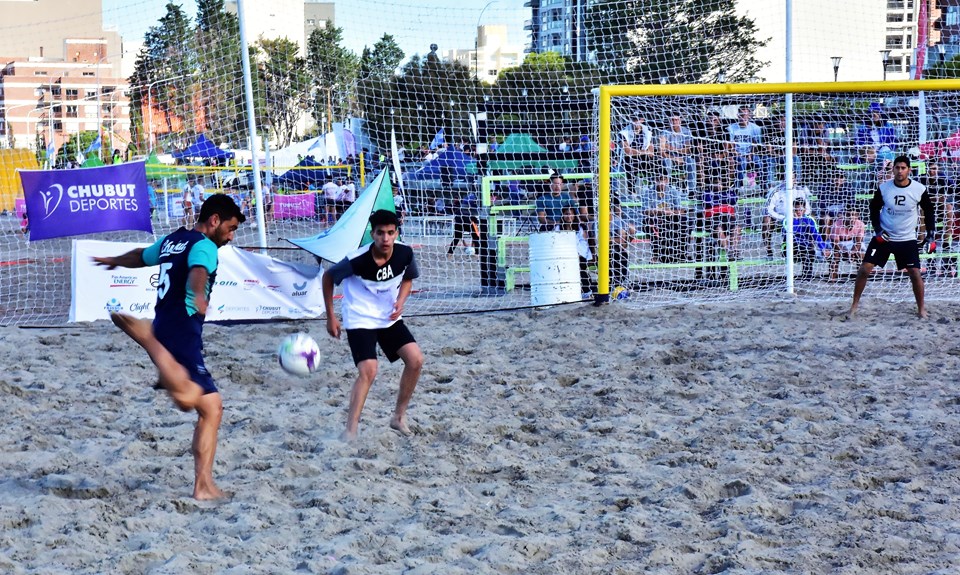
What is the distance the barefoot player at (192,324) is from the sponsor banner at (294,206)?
10.9 m

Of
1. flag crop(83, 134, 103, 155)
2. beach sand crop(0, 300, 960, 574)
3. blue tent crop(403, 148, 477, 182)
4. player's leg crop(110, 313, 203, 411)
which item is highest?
flag crop(83, 134, 103, 155)

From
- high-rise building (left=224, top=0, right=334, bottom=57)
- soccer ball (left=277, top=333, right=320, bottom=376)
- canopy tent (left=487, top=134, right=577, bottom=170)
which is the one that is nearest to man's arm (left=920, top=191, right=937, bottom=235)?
canopy tent (left=487, top=134, right=577, bottom=170)

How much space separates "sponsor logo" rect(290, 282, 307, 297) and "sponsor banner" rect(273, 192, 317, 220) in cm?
522

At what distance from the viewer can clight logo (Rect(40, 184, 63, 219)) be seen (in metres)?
10.3

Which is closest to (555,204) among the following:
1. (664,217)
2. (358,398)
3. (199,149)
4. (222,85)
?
(664,217)

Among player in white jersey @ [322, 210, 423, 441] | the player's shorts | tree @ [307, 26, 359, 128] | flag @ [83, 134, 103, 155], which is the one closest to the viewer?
the player's shorts

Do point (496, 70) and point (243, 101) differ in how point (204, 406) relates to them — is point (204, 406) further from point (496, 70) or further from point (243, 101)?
point (496, 70)

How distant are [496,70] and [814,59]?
6.54m

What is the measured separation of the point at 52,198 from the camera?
10.4m

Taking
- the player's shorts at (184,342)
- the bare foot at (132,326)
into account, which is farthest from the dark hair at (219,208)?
the bare foot at (132,326)

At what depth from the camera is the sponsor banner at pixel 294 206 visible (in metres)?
16.1

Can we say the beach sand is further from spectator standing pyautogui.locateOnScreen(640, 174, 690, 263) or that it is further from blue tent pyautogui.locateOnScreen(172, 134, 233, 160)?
blue tent pyautogui.locateOnScreen(172, 134, 233, 160)

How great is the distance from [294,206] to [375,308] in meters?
11.2

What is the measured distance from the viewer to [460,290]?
13484 millimetres
